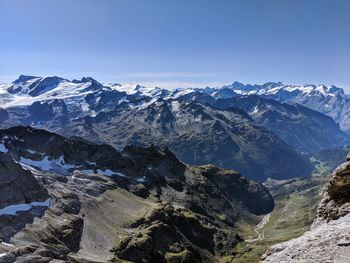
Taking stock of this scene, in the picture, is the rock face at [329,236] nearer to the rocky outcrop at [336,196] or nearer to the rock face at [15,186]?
the rocky outcrop at [336,196]

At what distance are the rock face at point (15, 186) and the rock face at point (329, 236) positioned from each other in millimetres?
155244

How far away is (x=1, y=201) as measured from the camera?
17325 cm

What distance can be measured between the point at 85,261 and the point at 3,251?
109ft

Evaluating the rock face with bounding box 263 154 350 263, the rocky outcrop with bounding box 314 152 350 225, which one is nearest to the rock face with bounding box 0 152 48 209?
the rocky outcrop with bounding box 314 152 350 225

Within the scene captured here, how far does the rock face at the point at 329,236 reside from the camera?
1148 inches

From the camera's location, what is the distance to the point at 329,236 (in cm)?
3086

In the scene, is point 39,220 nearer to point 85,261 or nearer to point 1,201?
point 1,201

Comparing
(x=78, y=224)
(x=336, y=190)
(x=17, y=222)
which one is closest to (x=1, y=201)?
(x=17, y=222)

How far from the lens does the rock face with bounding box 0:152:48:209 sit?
179 m

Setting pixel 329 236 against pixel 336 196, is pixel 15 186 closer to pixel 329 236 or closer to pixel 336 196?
pixel 336 196

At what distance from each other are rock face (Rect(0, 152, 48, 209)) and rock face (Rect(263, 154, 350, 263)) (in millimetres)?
155244

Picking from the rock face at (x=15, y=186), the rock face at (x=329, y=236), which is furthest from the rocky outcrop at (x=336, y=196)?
the rock face at (x=15, y=186)

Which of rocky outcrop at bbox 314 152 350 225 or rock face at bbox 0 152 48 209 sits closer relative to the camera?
rocky outcrop at bbox 314 152 350 225

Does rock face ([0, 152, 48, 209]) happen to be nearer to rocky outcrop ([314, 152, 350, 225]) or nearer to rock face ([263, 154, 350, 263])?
rocky outcrop ([314, 152, 350, 225])
